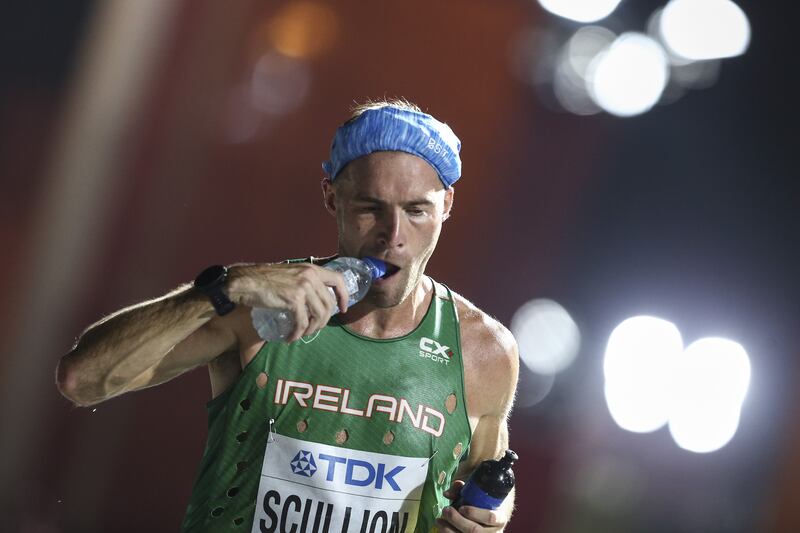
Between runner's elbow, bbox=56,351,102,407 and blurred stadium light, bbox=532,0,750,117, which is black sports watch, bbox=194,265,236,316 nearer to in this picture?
runner's elbow, bbox=56,351,102,407

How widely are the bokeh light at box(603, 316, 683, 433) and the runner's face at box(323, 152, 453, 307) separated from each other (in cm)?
814

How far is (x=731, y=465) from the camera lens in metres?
9.89

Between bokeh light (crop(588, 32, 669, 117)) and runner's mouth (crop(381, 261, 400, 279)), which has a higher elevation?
bokeh light (crop(588, 32, 669, 117))

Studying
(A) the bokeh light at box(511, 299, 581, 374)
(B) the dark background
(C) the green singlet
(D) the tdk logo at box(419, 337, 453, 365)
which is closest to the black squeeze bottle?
(C) the green singlet

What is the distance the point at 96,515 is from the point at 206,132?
3.38 m

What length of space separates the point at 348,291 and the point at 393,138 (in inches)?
25.7

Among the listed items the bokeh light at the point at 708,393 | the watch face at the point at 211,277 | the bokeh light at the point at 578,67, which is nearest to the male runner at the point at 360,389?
the watch face at the point at 211,277

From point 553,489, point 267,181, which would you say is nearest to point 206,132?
point 267,181

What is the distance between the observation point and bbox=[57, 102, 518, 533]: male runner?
253 cm

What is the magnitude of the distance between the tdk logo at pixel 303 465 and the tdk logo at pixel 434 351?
0.50 m

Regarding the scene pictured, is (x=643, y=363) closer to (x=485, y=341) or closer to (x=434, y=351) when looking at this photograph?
(x=485, y=341)

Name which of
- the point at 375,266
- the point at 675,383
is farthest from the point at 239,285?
the point at 675,383

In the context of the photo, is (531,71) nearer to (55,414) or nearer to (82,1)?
(82,1)

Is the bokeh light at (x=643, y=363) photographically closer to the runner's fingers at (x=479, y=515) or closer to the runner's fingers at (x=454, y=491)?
the runner's fingers at (x=454, y=491)
